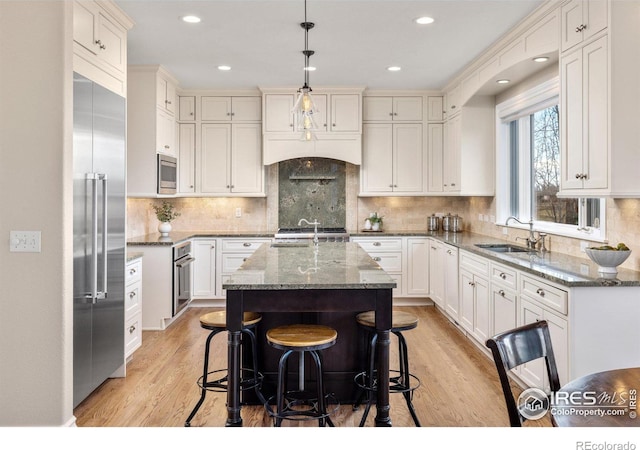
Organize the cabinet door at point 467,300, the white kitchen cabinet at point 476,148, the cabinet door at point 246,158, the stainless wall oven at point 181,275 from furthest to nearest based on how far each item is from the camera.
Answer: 1. the cabinet door at point 246,158
2. the white kitchen cabinet at point 476,148
3. the stainless wall oven at point 181,275
4. the cabinet door at point 467,300

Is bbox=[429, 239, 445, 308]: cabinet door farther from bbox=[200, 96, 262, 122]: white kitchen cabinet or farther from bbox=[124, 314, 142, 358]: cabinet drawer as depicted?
bbox=[124, 314, 142, 358]: cabinet drawer

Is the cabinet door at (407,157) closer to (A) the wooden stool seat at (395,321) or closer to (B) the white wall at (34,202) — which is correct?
(A) the wooden stool seat at (395,321)

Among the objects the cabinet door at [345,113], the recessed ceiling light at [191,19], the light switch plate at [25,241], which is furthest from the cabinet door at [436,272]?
the light switch plate at [25,241]

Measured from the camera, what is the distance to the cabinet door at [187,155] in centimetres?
616

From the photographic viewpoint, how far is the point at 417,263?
605 cm

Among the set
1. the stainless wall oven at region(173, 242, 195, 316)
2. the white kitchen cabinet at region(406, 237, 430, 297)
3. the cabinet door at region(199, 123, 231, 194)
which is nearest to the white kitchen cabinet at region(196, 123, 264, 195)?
the cabinet door at region(199, 123, 231, 194)

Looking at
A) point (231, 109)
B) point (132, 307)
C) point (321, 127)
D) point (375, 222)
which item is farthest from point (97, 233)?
point (375, 222)

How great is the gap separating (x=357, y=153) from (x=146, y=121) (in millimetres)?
2478

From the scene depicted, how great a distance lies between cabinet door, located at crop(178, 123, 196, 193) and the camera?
243 inches

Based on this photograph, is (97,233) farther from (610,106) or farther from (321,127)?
(321,127)

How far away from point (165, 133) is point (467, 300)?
3638 millimetres

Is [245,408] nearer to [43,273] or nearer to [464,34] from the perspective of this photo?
[43,273]

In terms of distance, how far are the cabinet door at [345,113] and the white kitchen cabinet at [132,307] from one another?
3063mm

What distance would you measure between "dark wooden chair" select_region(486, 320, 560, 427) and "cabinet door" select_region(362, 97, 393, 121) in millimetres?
4929
